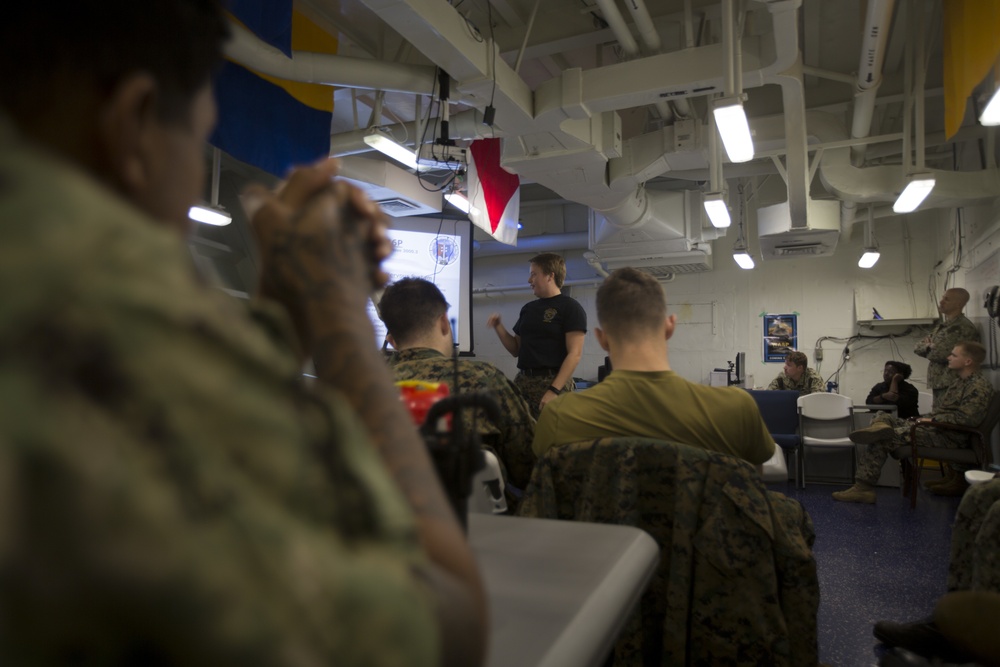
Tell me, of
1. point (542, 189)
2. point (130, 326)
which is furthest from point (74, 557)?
point (542, 189)

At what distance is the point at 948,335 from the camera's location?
5461mm

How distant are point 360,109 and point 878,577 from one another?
5.63 metres

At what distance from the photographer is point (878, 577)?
3027 millimetres

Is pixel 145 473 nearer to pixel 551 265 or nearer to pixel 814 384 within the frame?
pixel 551 265

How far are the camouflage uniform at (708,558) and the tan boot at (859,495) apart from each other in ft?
13.6

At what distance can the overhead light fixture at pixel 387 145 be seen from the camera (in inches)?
163

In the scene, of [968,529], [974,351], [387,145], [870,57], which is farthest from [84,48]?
[974,351]

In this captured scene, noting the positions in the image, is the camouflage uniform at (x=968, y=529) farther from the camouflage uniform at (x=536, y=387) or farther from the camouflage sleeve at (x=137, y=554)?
the camouflage sleeve at (x=137, y=554)

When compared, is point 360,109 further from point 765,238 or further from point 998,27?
point 998,27

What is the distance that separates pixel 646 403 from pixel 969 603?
2.37 feet

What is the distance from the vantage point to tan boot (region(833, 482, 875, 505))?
15.8 feet

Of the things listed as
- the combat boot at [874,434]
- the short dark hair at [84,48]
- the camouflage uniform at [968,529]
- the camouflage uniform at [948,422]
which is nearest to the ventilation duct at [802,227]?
the camouflage uniform at [948,422]

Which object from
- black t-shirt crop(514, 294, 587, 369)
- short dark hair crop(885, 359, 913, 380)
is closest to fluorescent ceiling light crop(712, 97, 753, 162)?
black t-shirt crop(514, 294, 587, 369)

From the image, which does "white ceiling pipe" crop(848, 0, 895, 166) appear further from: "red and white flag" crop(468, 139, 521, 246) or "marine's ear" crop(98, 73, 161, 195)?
"marine's ear" crop(98, 73, 161, 195)
